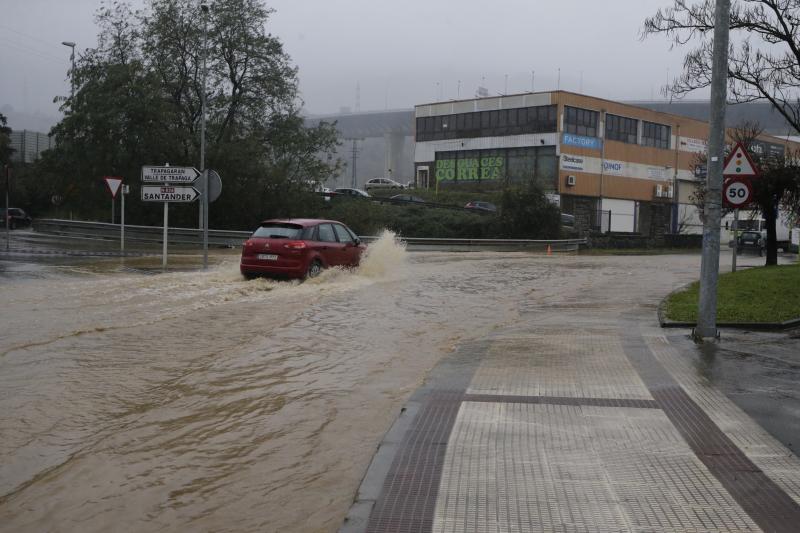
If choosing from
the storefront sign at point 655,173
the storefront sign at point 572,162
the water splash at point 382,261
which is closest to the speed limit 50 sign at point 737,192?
the water splash at point 382,261

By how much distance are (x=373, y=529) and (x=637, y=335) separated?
300 inches

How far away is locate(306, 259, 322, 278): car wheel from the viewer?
657 inches

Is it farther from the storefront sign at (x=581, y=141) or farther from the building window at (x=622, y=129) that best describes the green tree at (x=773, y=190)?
the building window at (x=622, y=129)

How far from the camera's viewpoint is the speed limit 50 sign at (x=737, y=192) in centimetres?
1198

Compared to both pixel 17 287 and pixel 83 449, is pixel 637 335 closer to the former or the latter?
pixel 83 449

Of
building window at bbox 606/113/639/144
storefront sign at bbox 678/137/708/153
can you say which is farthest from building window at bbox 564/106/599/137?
storefront sign at bbox 678/137/708/153

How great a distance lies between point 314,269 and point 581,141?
4915cm

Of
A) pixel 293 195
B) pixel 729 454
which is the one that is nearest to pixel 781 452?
pixel 729 454

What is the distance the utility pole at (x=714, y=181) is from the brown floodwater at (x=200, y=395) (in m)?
3.18

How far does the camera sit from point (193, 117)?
130 feet

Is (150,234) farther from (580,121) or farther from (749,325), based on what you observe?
(580,121)

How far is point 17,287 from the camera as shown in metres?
14.3

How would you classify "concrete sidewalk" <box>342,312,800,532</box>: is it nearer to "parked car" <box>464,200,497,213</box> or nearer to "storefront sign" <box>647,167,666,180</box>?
"parked car" <box>464,200,497,213</box>

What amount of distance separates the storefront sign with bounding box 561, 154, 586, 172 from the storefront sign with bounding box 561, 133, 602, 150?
3.36 ft
